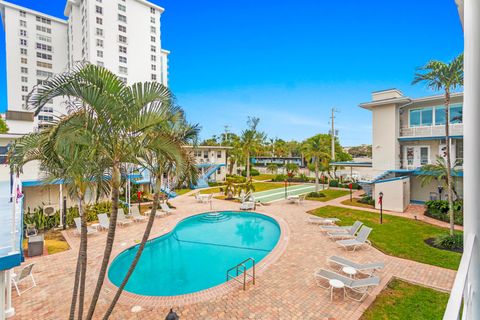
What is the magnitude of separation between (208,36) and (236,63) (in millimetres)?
8888

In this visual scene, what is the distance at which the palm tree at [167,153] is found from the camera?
566 cm

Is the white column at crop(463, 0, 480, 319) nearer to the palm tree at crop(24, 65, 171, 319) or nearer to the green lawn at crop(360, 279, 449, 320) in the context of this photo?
the palm tree at crop(24, 65, 171, 319)

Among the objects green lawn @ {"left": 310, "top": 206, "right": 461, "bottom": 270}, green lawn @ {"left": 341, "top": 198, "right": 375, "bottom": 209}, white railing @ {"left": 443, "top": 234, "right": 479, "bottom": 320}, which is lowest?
green lawn @ {"left": 310, "top": 206, "right": 461, "bottom": 270}

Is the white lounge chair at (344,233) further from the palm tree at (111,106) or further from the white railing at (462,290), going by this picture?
the white railing at (462,290)

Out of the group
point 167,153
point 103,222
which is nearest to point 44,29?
point 103,222

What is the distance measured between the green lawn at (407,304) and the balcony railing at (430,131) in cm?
1635

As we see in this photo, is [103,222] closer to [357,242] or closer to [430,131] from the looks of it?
[357,242]

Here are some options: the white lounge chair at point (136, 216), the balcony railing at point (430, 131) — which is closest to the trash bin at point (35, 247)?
the white lounge chair at point (136, 216)

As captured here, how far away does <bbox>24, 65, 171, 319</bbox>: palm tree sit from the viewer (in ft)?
16.2

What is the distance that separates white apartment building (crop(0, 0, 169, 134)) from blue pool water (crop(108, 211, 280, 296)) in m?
38.8

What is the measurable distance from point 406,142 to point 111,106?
25.2 metres

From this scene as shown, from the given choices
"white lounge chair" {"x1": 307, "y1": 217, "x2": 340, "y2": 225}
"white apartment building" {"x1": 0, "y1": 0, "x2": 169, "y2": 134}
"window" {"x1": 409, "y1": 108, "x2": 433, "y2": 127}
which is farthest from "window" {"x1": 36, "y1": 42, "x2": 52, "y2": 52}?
"window" {"x1": 409, "y1": 108, "x2": 433, "y2": 127}

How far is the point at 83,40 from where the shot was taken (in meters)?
45.0

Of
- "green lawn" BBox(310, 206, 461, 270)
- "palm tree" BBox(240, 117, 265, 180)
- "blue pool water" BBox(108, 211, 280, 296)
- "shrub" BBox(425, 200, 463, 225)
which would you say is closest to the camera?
"blue pool water" BBox(108, 211, 280, 296)
